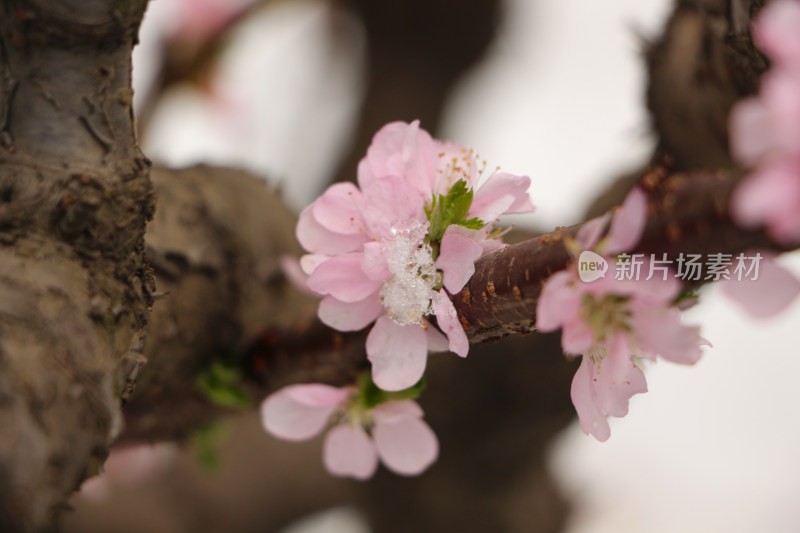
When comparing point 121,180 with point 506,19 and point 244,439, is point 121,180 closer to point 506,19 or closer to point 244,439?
point 244,439

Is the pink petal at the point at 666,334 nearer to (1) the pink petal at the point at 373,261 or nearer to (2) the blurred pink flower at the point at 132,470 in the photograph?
(1) the pink petal at the point at 373,261

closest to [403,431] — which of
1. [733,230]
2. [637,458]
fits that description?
[733,230]

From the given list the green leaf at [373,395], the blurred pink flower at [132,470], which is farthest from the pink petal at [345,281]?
the blurred pink flower at [132,470]

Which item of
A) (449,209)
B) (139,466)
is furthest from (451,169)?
(139,466)

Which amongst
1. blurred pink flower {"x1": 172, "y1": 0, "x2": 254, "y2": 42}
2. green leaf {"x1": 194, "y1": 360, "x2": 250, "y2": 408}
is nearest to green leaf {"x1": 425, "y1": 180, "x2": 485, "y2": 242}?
green leaf {"x1": 194, "y1": 360, "x2": 250, "y2": 408}

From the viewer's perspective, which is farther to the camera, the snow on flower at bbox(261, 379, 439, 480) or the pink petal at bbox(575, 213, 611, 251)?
the snow on flower at bbox(261, 379, 439, 480)

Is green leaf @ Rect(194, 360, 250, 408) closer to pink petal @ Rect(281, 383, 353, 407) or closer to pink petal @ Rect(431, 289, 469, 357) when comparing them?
pink petal @ Rect(281, 383, 353, 407)

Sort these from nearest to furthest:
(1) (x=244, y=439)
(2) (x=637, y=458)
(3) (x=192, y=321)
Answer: (3) (x=192, y=321) → (1) (x=244, y=439) → (2) (x=637, y=458)
